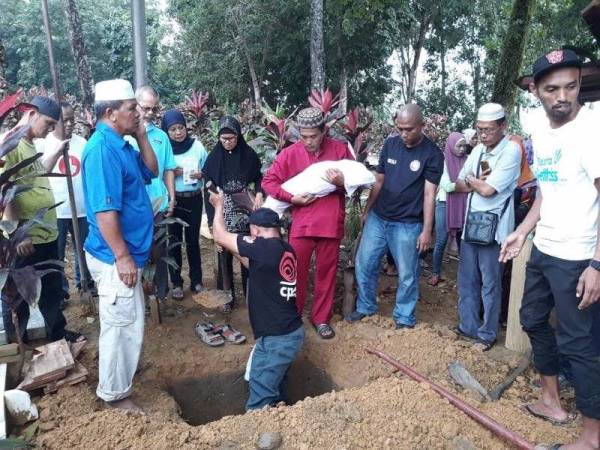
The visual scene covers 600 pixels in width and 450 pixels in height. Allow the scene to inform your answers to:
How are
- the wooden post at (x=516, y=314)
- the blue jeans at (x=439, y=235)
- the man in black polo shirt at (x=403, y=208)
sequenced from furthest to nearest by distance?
the blue jeans at (x=439, y=235), the man in black polo shirt at (x=403, y=208), the wooden post at (x=516, y=314)

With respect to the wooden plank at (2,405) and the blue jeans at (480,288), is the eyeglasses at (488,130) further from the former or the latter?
the wooden plank at (2,405)

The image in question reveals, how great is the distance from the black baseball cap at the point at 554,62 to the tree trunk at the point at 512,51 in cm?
694

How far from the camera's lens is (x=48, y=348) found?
3.35 meters

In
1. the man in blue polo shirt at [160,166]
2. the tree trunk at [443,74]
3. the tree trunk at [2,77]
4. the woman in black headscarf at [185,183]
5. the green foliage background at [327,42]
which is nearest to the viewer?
the man in blue polo shirt at [160,166]

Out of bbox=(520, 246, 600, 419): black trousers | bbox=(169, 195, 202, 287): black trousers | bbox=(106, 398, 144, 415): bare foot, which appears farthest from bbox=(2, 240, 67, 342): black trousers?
bbox=(520, 246, 600, 419): black trousers

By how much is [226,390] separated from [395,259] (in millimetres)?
1783

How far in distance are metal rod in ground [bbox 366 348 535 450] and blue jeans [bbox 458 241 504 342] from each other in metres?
0.87

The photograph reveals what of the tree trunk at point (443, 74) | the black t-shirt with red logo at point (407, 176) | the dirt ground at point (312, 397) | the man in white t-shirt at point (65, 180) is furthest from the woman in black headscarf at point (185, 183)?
the tree trunk at point (443, 74)

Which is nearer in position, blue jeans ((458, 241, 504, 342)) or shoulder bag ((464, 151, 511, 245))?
shoulder bag ((464, 151, 511, 245))

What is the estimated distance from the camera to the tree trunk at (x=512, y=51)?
28.2 feet

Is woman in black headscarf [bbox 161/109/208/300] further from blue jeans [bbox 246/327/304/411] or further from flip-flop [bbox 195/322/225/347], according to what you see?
blue jeans [bbox 246/327/304/411]

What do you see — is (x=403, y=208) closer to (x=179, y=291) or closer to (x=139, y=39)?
(x=179, y=291)

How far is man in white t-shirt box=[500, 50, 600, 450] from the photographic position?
96.7 inches

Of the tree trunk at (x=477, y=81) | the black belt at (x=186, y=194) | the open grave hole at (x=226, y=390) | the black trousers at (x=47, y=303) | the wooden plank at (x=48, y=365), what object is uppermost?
the tree trunk at (x=477, y=81)
